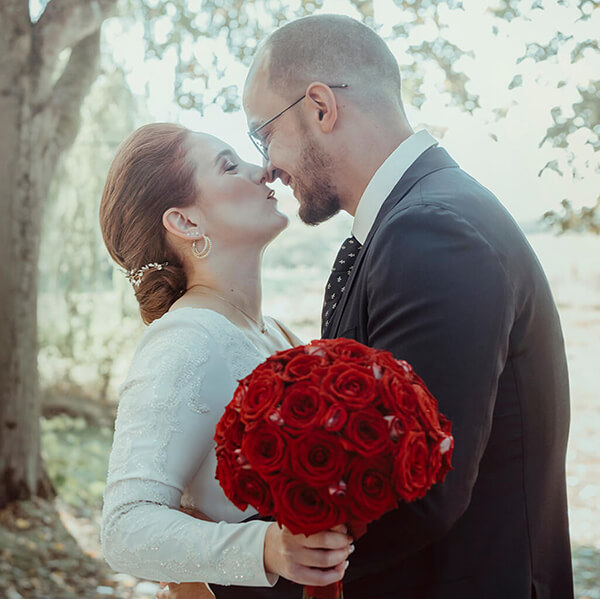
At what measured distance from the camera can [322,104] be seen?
1.80 meters

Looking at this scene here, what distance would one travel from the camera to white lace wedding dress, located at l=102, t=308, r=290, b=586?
1.25 metres

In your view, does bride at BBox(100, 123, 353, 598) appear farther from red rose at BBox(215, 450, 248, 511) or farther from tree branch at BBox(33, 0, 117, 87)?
tree branch at BBox(33, 0, 117, 87)

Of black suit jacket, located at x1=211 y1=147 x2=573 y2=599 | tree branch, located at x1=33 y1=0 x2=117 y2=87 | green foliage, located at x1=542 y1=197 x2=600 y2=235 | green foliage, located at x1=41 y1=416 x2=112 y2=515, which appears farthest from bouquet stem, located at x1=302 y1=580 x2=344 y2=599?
green foliage, located at x1=41 y1=416 x2=112 y2=515

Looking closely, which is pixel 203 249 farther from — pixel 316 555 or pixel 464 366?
pixel 316 555

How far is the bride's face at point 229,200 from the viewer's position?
1.89 metres

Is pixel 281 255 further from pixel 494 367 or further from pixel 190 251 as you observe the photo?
pixel 494 367

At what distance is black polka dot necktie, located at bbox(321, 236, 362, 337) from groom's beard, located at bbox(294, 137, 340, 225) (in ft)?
0.48

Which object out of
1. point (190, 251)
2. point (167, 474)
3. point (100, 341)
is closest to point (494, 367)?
point (167, 474)

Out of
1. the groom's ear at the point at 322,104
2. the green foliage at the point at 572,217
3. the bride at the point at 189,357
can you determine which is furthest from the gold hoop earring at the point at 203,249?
the green foliage at the point at 572,217

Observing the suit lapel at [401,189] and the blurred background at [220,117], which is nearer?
the suit lapel at [401,189]

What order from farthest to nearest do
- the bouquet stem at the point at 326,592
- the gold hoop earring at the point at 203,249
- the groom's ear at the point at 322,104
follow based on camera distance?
1. the gold hoop earring at the point at 203,249
2. the groom's ear at the point at 322,104
3. the bouquet stem at the point at 326,592

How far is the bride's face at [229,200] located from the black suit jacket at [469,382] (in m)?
0.51

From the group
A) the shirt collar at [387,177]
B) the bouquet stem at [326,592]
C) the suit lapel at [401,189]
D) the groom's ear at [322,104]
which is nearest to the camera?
the bouquet stem at [326,592]

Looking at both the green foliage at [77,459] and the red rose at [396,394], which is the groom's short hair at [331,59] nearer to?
the red rose at [396,394]
